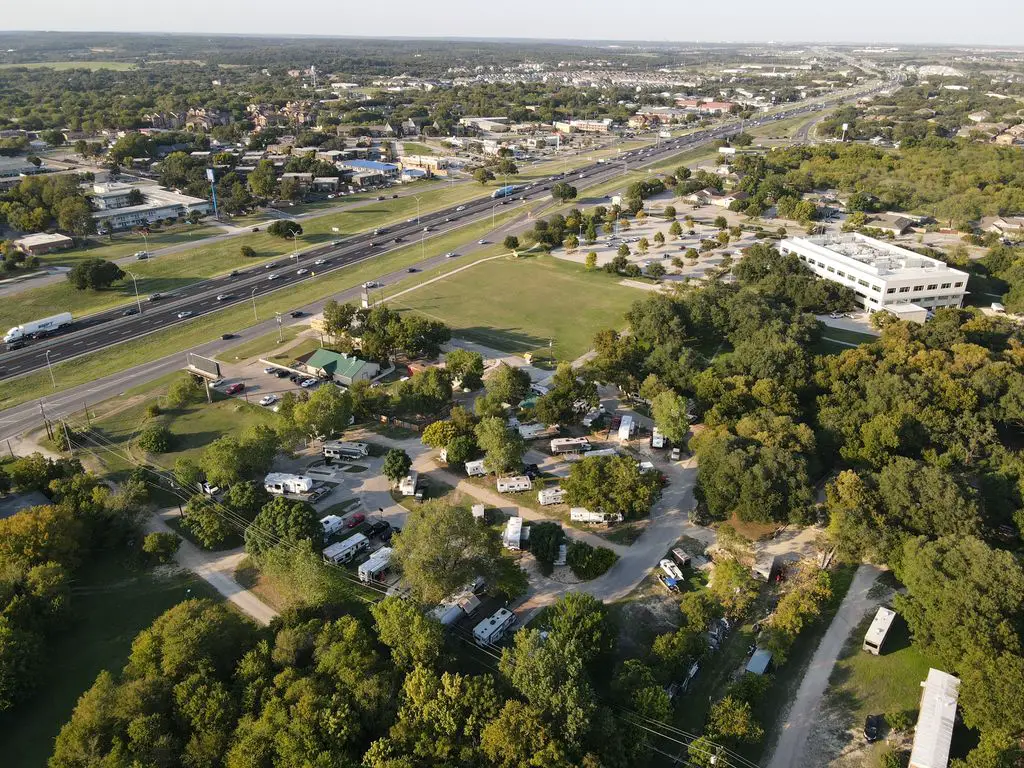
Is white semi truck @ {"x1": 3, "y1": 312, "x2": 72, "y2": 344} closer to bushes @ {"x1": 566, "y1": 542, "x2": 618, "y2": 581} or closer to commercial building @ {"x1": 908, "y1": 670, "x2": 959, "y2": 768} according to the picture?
bushes @ {"x1": 566, "y1": 542, "x2": 618, "y2": 581}

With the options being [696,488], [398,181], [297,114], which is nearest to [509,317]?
[696,488]

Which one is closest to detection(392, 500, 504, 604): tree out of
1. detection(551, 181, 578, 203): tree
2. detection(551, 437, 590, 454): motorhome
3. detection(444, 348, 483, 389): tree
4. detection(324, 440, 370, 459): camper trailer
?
detection(324, 440, 370, 459): camper trailer

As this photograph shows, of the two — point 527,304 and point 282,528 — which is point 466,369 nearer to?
point 282,528

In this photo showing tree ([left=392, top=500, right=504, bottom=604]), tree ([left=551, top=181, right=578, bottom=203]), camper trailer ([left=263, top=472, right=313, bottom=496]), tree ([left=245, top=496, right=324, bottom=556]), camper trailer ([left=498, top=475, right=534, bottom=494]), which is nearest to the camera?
tree ([left=392, top=500, right=504, bottom=604])

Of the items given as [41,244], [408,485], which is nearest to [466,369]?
[408,485]

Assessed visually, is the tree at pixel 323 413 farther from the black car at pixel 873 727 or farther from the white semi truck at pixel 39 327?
the white semi truck at pixel 39 327

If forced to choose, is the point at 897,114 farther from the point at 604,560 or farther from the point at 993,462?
the point at 604,560
